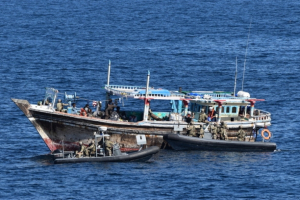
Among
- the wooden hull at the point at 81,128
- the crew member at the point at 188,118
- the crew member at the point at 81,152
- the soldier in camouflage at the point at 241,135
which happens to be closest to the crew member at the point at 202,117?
the crew member at the point at 188,118

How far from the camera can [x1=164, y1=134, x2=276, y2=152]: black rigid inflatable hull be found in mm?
67750

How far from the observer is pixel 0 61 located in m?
113

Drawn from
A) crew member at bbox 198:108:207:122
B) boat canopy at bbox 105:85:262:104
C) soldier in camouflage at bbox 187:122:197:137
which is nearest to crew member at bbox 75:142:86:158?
boat canopy at bbox 105:85:262:104

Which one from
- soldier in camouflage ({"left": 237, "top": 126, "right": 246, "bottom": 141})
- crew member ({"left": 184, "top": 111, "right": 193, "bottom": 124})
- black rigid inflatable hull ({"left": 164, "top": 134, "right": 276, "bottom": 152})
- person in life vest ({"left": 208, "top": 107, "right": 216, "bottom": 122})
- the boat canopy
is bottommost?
black rigid inflatable hull ({"left": 164, "top": 134, "right": 276, "bottom": 152})

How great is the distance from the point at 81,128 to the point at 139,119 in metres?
6.14

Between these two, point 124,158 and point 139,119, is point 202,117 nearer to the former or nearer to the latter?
point 139,119

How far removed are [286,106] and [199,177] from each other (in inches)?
1157

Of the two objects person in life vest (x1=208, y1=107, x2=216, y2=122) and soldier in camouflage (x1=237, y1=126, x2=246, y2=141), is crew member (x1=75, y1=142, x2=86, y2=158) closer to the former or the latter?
person in life vest (x1=208, y1=107, x2=216, y2=122)

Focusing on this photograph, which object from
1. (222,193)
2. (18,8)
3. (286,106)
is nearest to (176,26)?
(18,8)

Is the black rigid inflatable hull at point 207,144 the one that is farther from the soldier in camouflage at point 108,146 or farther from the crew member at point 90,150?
the crew member at point 90,150

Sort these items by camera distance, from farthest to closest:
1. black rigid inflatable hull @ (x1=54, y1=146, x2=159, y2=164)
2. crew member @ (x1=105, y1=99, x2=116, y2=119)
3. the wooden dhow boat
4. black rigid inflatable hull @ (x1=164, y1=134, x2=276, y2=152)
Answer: crew member @ (x1=105, y1=99, x2=116, y2=119) < black rigid inflatable hull @ (x1=164, y1=134, x2=276, y2=152) < the wooden dhow boat < black rigid inflatable hull @ (x1=54, y1=146, x2=159, y2=164)

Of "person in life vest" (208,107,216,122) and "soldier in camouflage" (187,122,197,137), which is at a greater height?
"person in life vest" (208,107,216,122)

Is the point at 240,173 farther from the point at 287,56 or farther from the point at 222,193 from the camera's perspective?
the point at 287,56

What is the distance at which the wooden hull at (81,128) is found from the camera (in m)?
67.2
